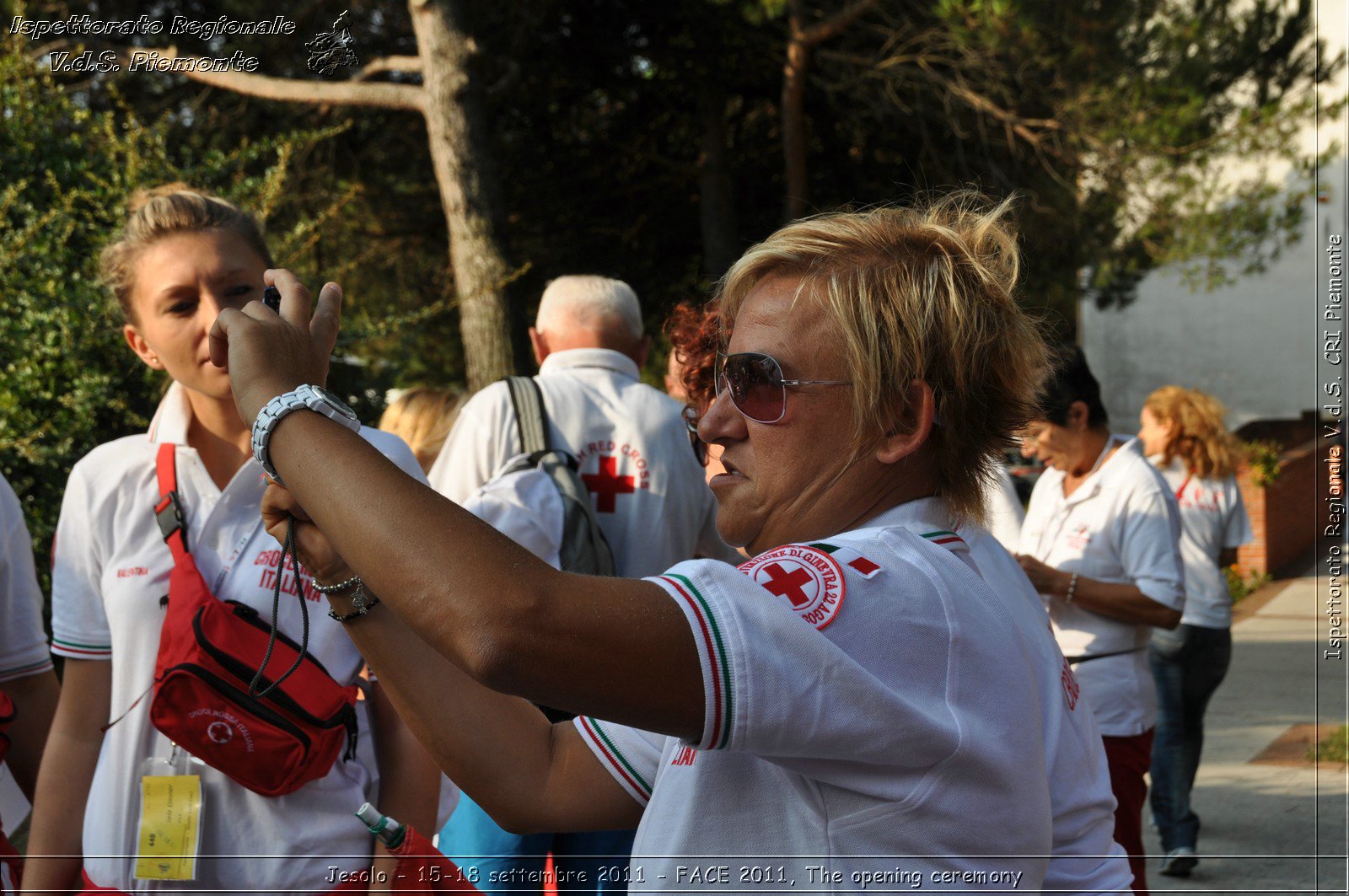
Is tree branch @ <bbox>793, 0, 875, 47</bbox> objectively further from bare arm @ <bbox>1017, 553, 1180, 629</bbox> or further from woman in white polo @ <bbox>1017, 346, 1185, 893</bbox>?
bare arm @ <bbox>1017, 553, 1180, 629</bbox>

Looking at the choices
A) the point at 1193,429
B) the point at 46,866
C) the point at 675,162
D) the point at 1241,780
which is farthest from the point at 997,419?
the point at 675,162

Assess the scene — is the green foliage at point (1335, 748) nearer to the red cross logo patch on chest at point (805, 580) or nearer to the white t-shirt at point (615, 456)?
the white t-shirt at point (615, 456)

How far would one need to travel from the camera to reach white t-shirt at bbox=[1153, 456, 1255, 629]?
6.09 metres

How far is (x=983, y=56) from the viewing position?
35.6ft

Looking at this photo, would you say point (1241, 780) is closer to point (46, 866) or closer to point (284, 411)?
point (46, 866)

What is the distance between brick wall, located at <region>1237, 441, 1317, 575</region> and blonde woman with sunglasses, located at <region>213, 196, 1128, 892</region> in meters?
13.7

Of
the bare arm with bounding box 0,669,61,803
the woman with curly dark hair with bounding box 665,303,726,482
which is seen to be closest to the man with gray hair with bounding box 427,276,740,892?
the woman with curly dark hair with bounding box 665,303,726,482

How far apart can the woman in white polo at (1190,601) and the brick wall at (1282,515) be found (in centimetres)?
839

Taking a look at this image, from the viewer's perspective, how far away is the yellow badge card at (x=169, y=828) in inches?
82.9

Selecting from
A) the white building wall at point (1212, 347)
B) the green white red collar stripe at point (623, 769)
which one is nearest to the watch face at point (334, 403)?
the green white red collar stripe at point (623, 769)

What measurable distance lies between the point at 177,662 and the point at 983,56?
10.3 m

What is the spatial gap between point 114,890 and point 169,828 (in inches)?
6.8

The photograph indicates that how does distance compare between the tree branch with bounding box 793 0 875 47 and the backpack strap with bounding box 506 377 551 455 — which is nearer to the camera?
the backpack strap with bounding box 506 377 551 455

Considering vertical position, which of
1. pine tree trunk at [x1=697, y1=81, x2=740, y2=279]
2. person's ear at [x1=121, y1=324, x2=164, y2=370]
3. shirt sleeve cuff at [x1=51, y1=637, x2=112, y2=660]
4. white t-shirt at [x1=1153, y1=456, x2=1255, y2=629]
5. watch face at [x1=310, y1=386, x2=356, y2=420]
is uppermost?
pine tree trunk at [x1=697, y1=81, x2=740, y2=279]
